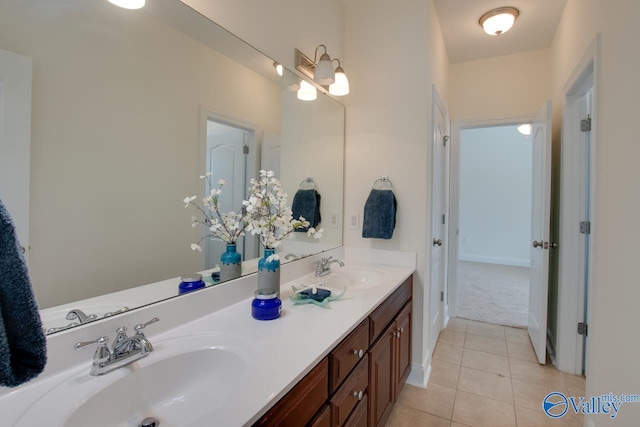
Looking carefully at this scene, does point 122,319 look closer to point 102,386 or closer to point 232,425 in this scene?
point 102,386

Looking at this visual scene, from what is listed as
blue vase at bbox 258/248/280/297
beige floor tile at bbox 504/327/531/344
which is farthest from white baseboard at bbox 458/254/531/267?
blue vase at bbox 258/248/280/297

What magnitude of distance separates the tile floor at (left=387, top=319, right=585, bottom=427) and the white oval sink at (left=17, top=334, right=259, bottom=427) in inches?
53.0

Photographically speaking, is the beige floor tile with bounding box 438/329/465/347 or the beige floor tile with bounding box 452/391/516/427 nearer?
the beige floor tile with bounding box 452/391/516/427

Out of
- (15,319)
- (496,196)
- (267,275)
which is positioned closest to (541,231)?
(267,275)

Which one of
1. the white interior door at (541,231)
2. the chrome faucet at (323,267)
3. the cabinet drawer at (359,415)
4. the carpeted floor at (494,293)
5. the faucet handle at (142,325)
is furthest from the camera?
the carpeted floor at (494,293)

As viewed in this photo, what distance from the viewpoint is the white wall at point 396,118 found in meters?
2.10

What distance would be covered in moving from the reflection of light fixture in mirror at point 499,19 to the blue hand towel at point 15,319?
294cm

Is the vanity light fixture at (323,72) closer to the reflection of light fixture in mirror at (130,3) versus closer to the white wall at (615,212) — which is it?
the reflection of light fixture in mirror at (130,3)

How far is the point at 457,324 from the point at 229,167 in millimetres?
2879

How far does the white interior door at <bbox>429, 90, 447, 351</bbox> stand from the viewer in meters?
2.35

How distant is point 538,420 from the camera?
71.5 inches

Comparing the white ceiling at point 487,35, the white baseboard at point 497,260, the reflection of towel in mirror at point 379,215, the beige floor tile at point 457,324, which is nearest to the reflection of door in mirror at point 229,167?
the reflection of towel in mirror at point 379,215

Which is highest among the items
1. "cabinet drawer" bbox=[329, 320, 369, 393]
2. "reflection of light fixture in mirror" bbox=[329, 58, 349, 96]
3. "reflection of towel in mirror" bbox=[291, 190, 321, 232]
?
"reflection of light fixture in mirror" bbox=[329, 58, 349, 96]

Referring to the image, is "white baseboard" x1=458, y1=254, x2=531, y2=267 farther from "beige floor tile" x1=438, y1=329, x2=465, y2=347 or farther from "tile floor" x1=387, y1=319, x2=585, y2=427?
"beige floor tile" x1=438, y1=329, x2=465, y2=347
